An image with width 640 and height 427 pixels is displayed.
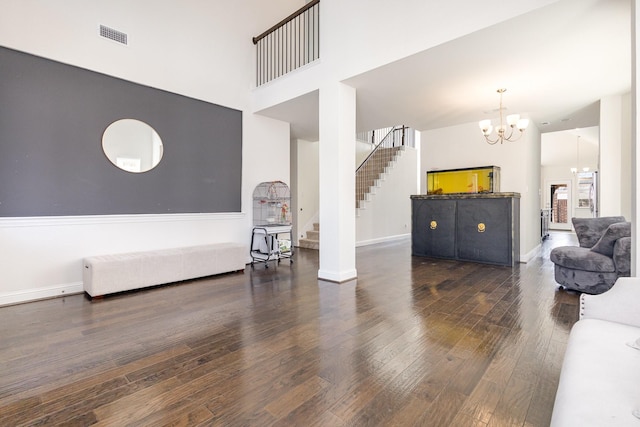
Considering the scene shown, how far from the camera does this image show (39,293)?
340 centimetres

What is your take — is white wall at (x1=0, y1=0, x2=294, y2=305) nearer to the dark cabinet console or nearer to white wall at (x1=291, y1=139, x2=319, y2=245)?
white wall at (x1=291, y1=139, x2=319, y2=245)

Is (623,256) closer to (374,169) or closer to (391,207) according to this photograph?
(391,207)

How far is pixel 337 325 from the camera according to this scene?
2.62m

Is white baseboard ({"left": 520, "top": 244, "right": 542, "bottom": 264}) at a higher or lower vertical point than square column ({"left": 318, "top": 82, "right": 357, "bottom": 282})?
lower

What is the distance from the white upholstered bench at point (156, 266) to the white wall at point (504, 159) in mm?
4408

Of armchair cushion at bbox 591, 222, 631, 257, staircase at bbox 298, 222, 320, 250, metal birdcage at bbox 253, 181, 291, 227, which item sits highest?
metal birdcage at bbox 253, 181, 291, 227

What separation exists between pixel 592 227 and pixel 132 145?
599cm

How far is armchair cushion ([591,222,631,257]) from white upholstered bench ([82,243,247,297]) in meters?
4.47

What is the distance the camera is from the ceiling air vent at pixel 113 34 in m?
3.79

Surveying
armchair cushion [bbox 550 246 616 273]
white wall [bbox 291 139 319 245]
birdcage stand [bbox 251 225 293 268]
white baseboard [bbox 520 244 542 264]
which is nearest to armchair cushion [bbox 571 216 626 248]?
armchair cushion [bbox 550 246 616 273]

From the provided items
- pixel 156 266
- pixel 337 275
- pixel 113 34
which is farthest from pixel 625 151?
pixel 113 34

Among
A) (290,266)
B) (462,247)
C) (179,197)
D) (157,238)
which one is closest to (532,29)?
(462,247)

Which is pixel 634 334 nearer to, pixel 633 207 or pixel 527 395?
pixel 527 395

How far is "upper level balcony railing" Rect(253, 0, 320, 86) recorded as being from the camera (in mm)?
4941
